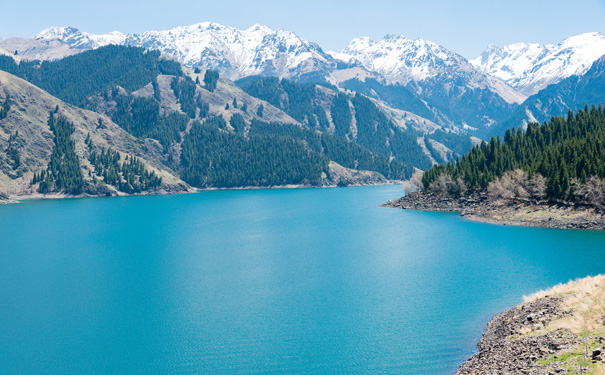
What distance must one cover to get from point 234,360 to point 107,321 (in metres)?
21.9

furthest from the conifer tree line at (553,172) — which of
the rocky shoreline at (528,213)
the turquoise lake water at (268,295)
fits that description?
the turquoise lake water at (268,295)

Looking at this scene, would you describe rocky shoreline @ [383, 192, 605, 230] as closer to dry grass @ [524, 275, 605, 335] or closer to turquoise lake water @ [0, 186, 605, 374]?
turquoise lake water @ [0, 186, 605, 374]

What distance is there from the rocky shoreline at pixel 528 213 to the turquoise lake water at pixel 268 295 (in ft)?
23.1

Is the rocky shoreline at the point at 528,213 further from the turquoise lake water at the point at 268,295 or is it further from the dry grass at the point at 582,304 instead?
the dry grass at the point at 582,304

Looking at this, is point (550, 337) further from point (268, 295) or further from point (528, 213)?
point (528, 213)

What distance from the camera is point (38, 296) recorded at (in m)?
74.4

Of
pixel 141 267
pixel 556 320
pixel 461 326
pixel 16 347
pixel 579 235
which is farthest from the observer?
pixel 579 235

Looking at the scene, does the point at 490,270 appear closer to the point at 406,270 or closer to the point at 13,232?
the point at 406,270

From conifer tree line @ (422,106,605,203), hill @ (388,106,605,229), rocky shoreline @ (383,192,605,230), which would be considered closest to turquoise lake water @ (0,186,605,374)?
rocky shoreline @ (383,192,605,230)

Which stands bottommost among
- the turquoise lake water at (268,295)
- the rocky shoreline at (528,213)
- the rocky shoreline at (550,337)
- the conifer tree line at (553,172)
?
the turquoise lake water at (268,295)

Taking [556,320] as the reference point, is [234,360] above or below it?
below

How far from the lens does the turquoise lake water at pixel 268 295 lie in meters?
50.2

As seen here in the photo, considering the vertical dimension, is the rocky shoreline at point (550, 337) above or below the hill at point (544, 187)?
below

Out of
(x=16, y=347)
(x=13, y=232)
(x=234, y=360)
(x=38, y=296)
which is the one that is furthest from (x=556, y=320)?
(x=13, y=232)
